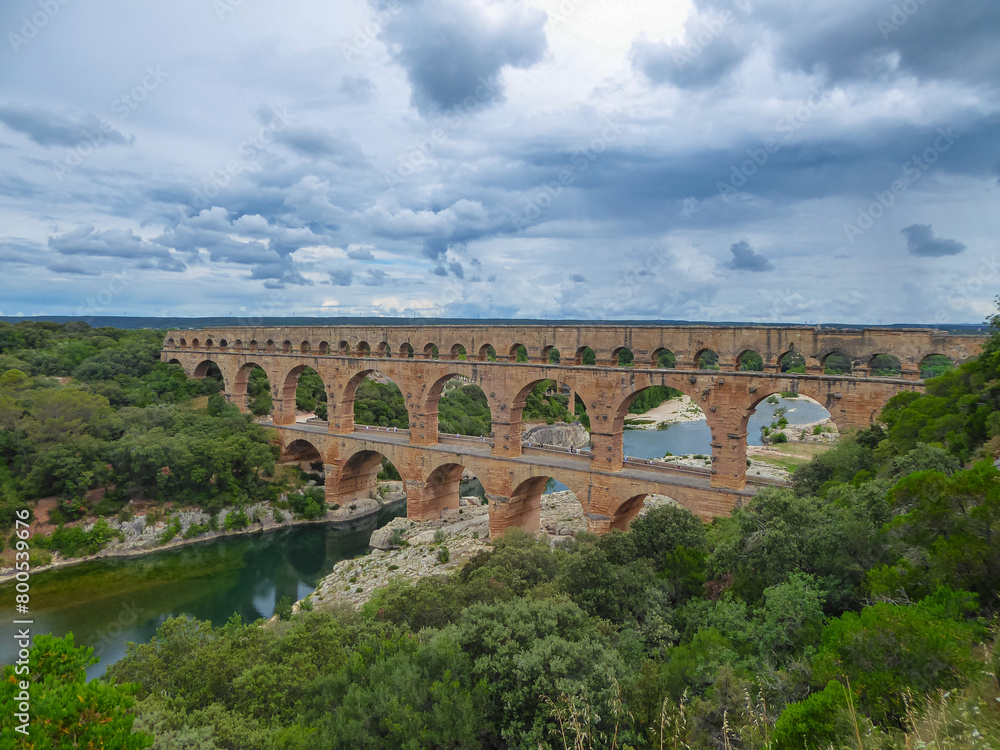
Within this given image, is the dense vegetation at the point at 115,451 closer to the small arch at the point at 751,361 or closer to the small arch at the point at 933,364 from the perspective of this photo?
the small arch at the point at 751,361

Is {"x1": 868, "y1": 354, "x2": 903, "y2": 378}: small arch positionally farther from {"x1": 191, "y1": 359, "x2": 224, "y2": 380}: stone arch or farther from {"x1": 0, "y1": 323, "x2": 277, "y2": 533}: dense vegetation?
{"x1": 191, "y1": 359, "x2": 224, "y2": 380}: stone arch

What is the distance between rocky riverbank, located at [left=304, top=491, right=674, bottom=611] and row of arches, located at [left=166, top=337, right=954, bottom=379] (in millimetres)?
5753

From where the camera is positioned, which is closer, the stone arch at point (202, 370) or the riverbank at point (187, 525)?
the riverbank at point (187, 525)

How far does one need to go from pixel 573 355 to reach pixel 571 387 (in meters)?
1.53

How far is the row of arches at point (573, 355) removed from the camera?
1614 centimetres

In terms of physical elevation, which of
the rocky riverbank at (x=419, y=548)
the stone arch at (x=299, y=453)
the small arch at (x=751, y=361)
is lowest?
the rocky riverbank at (x=419, y=548)

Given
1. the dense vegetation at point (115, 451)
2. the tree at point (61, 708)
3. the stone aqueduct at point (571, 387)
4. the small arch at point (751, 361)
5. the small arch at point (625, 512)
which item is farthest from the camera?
the dense vegetation at point (115, 451)

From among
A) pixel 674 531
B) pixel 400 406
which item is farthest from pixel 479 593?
pixel 400 406

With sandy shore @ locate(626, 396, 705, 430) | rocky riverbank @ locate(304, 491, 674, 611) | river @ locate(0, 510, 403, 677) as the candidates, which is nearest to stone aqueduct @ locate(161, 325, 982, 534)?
rocky riverbank @ locate(304, 491, 674, 611)

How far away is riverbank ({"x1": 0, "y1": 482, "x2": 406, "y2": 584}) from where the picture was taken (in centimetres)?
2117

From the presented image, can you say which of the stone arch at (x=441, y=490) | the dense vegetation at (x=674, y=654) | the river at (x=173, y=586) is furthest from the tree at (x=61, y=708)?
the stone arch at (x=441, y=490)

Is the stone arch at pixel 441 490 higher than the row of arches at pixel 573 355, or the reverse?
the row of arches at pixel 573 355

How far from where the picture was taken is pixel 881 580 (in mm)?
6773

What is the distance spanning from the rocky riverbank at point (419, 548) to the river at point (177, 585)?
2000 millimetres
